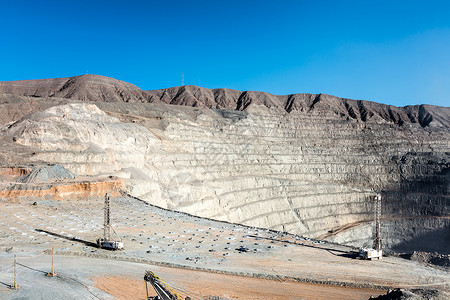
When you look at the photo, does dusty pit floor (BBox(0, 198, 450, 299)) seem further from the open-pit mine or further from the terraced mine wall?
the terraced mine wall

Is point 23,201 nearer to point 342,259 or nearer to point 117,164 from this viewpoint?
point 117,164

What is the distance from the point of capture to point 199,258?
18625mm

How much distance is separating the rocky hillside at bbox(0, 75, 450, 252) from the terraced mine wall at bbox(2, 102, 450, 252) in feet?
0.65

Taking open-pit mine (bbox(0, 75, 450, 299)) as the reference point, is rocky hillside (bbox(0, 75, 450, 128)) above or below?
above

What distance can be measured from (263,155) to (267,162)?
5.23 ft

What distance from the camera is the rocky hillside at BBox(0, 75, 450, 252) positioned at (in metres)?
40.1

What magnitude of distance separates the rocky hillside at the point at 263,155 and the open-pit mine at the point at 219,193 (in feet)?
0.81

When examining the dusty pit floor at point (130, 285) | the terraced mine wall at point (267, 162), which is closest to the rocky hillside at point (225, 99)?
the terraced mine wall at point (267, 162)

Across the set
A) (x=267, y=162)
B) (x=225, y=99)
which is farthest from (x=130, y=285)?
(x=225, y=99)

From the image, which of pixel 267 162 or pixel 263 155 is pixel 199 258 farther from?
pixel 263 155

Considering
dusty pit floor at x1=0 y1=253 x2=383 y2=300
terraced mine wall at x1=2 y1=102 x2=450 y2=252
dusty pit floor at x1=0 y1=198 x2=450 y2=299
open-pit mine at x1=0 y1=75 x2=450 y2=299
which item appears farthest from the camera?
terraced mine wall at x1=2 y1=102 x2=450 y2=252

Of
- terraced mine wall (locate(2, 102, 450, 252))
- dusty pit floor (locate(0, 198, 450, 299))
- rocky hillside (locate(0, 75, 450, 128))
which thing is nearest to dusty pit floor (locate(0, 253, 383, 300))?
dusty pit floor (locate(0, 198, 450, 299))

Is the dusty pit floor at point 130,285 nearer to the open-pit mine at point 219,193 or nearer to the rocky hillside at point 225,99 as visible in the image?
the open-pit mine at point 219,193

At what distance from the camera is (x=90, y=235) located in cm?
2283
